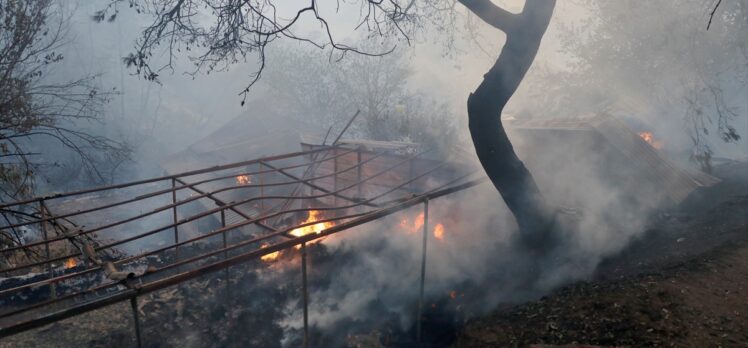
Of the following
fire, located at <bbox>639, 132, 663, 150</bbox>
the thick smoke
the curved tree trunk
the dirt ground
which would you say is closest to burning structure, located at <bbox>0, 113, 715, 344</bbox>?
the thick smoke

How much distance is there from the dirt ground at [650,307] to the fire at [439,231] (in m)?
4.02

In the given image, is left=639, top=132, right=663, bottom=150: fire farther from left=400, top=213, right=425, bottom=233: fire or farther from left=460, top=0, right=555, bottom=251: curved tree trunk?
left=460, top=0, right=555, bottom=251: curved tree trunk

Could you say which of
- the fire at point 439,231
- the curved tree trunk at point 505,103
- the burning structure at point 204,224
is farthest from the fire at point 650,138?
the curved tree trunk at point 505,103

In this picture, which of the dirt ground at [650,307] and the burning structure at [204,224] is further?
the burning structure at [204,224]

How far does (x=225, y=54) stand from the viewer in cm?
684

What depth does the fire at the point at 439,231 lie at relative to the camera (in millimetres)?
11422

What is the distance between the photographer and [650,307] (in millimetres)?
5352

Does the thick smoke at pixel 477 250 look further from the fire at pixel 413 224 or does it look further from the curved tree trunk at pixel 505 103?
the curved tree trunk at pixel 505 103

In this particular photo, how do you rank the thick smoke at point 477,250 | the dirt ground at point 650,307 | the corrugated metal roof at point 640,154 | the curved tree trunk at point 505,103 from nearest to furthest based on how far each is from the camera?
the dirt ground at point 650,307, the curved tree trunk at point 505,103, the thick smoke at point 477,250, the corrugated metal roof at point 640,154

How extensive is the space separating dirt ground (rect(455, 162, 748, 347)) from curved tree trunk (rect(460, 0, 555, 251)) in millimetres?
1512

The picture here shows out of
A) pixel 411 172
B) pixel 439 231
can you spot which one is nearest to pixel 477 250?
pixel 439 231

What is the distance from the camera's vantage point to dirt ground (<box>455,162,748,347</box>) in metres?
4.87

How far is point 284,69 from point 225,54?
3668 centimetres

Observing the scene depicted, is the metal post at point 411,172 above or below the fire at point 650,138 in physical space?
below
